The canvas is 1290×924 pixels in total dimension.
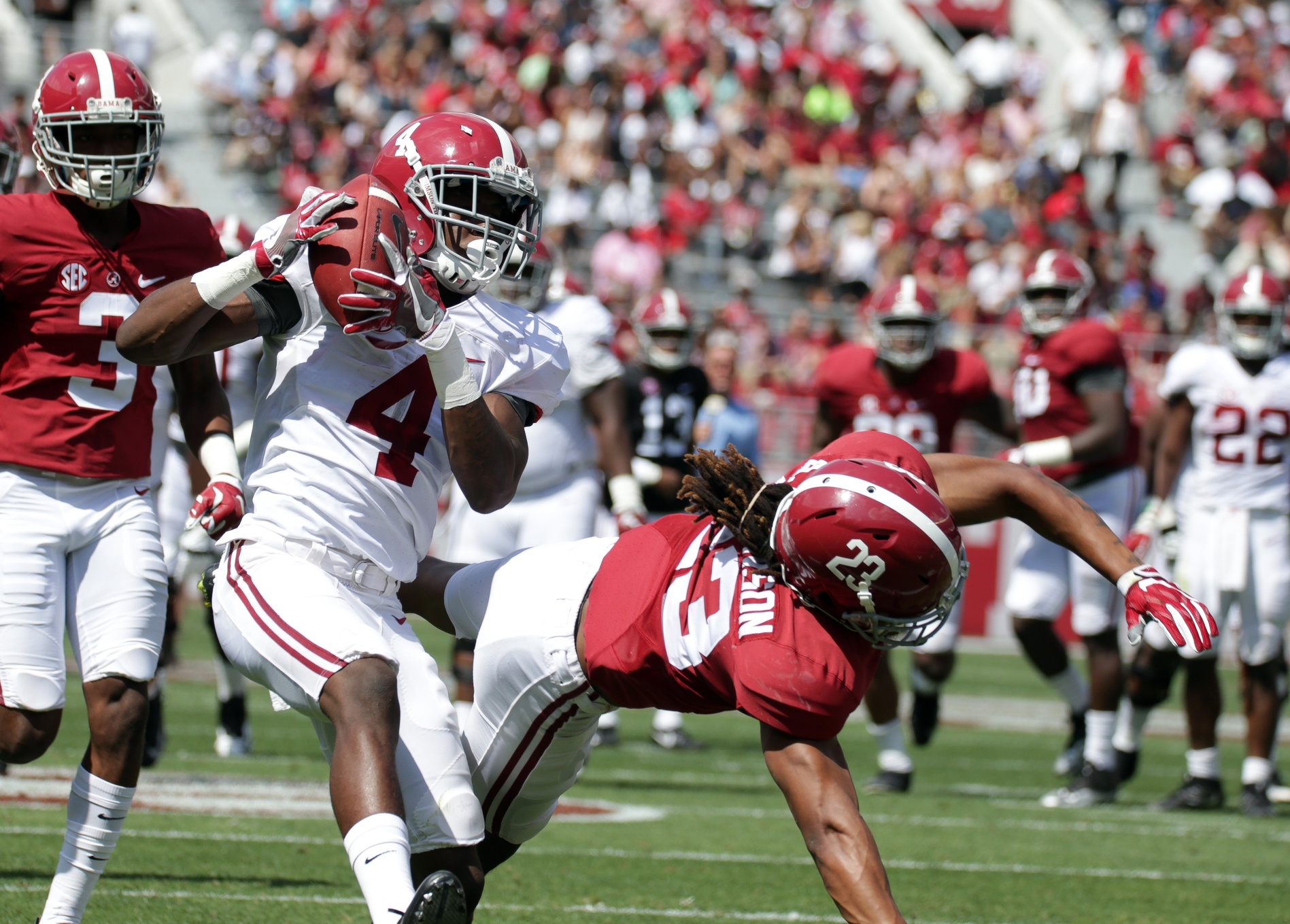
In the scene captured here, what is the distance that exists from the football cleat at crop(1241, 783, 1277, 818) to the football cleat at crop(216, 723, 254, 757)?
4.21 m

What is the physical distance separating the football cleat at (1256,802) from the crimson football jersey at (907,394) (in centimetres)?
194

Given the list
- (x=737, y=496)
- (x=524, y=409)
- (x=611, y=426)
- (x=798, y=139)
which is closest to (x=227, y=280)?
(x=524, y=409)

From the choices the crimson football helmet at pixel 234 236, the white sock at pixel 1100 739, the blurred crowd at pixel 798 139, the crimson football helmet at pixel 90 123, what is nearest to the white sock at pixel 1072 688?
the white sock at pixel 1100 739

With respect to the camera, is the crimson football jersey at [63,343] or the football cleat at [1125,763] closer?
the crimson football jersey at [63,343]

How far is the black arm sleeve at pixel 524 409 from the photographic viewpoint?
139 inches

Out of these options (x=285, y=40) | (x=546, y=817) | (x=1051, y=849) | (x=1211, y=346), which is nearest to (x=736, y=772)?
(x=1051, y=849)

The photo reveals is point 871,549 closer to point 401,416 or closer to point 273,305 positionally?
point 401,416

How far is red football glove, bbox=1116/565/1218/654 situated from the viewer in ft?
10.2

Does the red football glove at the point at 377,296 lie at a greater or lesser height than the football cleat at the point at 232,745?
greater

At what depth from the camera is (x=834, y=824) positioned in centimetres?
307

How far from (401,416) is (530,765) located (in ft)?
2.74

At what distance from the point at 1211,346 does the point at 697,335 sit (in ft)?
25.7

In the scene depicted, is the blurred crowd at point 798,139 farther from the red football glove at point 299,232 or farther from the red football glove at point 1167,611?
the red football glove at point 299,232

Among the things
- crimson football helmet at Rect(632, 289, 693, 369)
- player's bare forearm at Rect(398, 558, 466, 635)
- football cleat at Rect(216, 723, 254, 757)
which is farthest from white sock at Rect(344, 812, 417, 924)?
crimson football helmet at Rect(632, 289, 693, 369)
